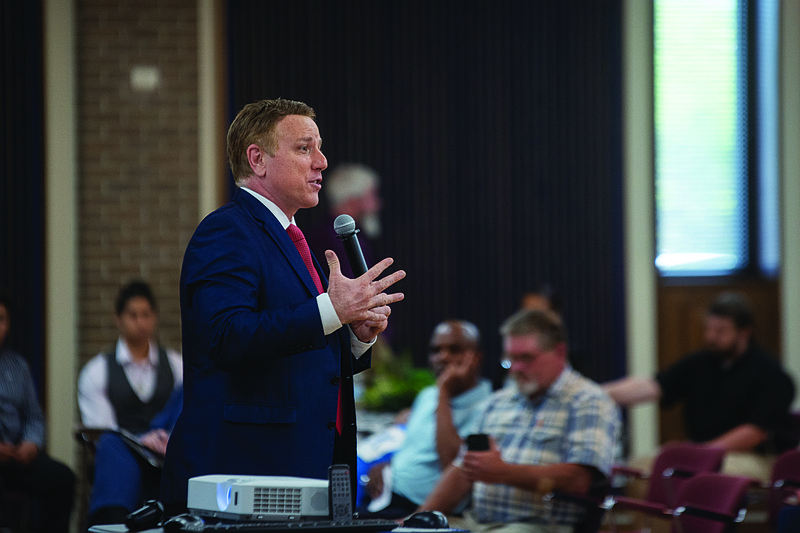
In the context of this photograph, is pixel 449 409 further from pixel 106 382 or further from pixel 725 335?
pixel 725 335

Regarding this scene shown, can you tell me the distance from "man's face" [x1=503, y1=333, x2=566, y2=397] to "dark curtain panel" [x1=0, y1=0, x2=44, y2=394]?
364cm

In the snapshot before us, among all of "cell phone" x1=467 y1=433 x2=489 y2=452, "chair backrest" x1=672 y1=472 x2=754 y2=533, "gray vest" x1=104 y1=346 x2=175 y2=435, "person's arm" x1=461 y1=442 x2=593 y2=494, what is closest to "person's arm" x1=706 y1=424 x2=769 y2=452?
"chair backrest" x1=672 y1=472 x2=754 y2=533

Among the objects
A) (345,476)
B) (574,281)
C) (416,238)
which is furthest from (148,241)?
(345,476)

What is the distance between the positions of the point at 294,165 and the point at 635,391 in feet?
12.7

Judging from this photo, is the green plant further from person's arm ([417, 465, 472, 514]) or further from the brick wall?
the brick wall

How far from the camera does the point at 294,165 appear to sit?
1.83 metres

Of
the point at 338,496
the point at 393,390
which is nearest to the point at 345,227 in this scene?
the point at 338,496

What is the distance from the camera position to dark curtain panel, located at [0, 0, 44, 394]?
228 inches

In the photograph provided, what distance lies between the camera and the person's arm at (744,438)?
461cm

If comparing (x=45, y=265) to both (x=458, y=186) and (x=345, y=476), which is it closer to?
(x=458, y=186)

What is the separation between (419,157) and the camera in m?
6.39

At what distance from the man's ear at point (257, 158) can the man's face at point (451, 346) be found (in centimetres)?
214

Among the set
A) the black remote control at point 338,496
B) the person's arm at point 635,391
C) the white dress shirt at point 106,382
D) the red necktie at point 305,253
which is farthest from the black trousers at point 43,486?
the black remote control at point 338,496

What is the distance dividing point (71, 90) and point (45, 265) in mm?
1164
